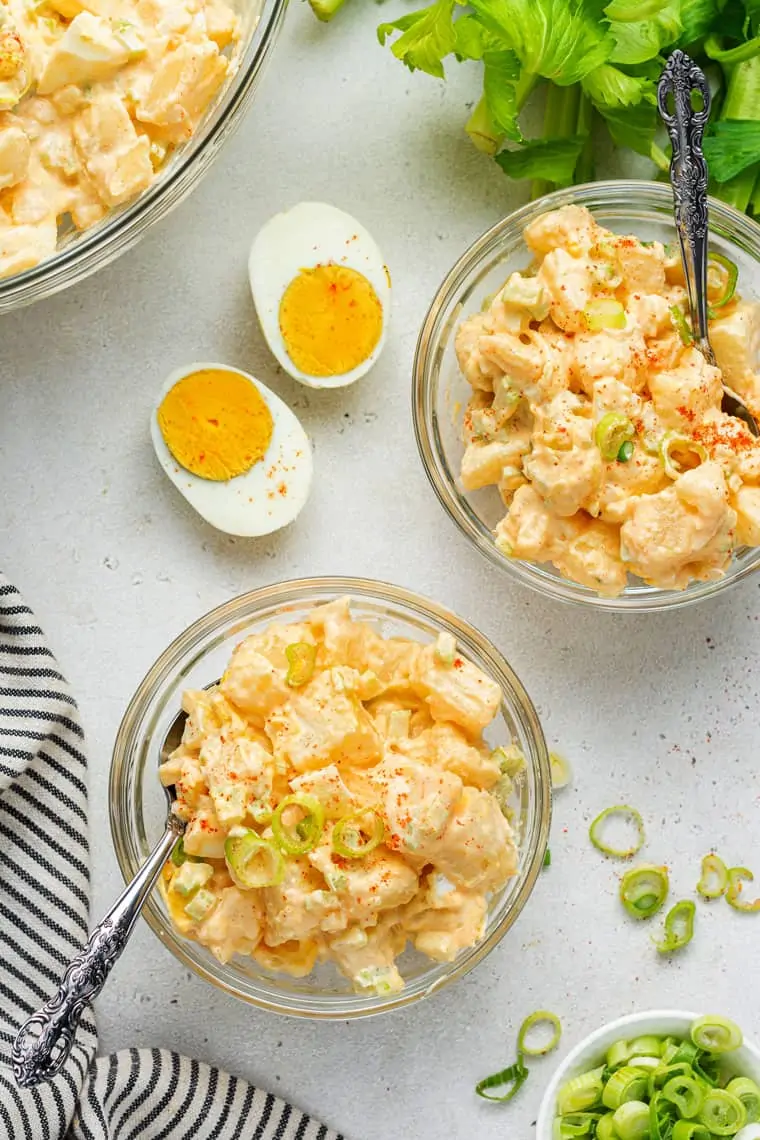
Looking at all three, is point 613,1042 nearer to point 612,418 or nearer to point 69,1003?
point 69,1003

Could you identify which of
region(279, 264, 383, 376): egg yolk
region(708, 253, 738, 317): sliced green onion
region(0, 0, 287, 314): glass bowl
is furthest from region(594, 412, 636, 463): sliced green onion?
region(0, 0, 287, 314): glass bowl

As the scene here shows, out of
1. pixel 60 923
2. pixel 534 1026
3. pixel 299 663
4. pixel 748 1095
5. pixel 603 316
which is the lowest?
pixel 748 1095

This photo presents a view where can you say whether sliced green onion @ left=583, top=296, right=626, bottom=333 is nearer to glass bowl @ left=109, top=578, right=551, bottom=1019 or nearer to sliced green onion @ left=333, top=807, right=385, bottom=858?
glass bowl @ left=109, top=578, right=551, bottom=1019

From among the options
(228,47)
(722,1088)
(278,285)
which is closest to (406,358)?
(278,285)

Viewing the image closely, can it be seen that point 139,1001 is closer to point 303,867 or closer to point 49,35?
point 303,867

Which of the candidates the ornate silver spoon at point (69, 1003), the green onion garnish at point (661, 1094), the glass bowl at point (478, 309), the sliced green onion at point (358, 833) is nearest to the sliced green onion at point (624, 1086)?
the green onion garnish at point (661, 1094)

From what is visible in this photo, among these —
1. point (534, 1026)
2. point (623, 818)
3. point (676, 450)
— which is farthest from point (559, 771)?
point (676, 450)
